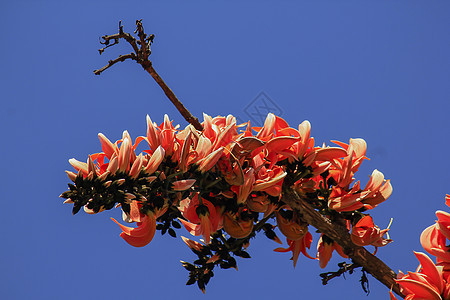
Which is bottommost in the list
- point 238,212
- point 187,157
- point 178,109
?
point 238,212

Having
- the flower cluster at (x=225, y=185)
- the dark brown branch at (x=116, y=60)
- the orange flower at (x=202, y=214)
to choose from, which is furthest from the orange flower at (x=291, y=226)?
the dark brown branch at (x=116, y=60)

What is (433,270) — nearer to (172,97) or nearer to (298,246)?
(298,246)

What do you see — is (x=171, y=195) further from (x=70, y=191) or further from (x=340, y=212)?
(x=340, y=212)

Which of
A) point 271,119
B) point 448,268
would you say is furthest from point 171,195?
point 448,268

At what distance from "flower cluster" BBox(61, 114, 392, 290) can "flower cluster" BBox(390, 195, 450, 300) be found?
12cm

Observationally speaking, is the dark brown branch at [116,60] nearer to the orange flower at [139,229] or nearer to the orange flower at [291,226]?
the orange flower at [139,229]

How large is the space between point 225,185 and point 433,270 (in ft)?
1.74

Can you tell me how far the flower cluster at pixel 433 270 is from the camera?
115 cm

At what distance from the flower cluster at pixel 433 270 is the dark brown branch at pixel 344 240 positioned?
5 cm

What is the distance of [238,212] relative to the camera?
4.08 feet

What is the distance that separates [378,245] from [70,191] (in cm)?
81

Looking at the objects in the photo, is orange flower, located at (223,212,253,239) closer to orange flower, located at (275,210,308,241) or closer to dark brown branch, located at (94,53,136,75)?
orange flower, located at (275,210,308,241)

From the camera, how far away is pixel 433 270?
45.8 inches

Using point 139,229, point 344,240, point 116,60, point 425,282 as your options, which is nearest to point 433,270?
point 425,282
